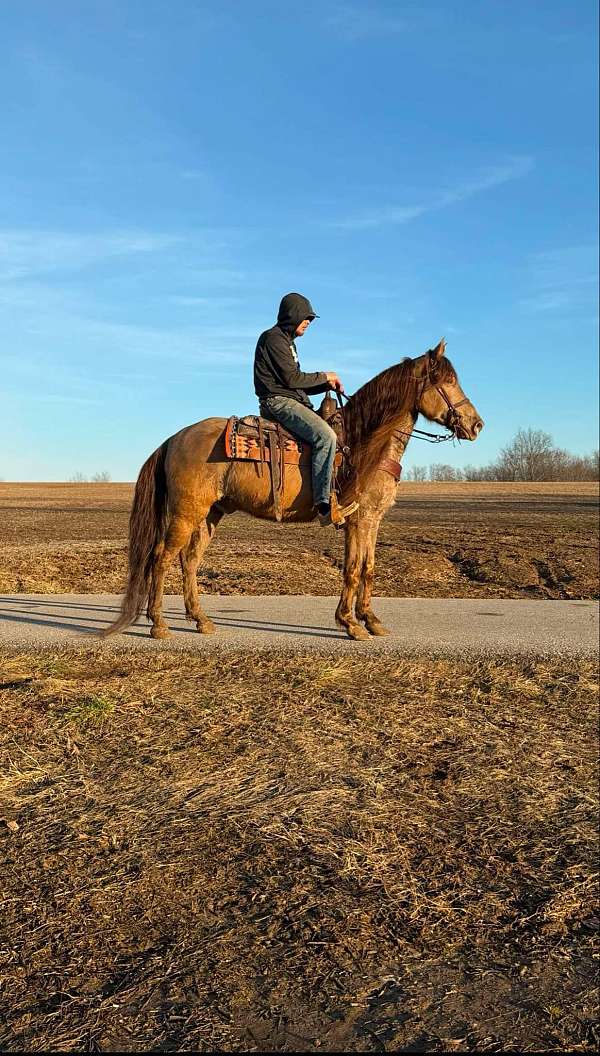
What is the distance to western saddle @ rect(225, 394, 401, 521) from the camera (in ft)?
26.2

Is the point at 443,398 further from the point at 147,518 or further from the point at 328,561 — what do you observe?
the point at 328,561

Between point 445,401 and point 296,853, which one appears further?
point 445,401

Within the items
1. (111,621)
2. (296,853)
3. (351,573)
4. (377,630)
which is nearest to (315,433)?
(351,573)

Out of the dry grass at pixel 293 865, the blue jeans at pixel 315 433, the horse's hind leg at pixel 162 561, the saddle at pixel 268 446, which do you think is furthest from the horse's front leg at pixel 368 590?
the dry grass at pixel 293 865

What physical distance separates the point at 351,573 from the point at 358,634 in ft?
1.98

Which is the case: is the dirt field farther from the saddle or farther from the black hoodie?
the black hoodie

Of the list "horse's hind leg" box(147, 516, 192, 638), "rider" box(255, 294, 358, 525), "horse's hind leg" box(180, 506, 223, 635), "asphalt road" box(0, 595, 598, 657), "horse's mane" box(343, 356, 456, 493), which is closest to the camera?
"asphalt road" box(0, 595, 598, 657)

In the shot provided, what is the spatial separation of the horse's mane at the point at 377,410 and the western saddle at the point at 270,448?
184mm

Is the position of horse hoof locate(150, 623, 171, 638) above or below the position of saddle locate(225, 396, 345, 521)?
below

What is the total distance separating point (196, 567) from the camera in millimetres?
8758

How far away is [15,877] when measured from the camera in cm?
346

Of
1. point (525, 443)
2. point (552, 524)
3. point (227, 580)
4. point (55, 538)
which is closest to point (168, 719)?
point (227, 580)

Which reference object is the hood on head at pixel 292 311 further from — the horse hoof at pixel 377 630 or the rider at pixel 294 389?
the horse hoof at pixel 377 630

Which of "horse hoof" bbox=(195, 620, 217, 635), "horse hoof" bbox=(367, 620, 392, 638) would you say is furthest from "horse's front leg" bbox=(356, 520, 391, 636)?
"horse hoof" bbox=(195, 620, 217, 635)
